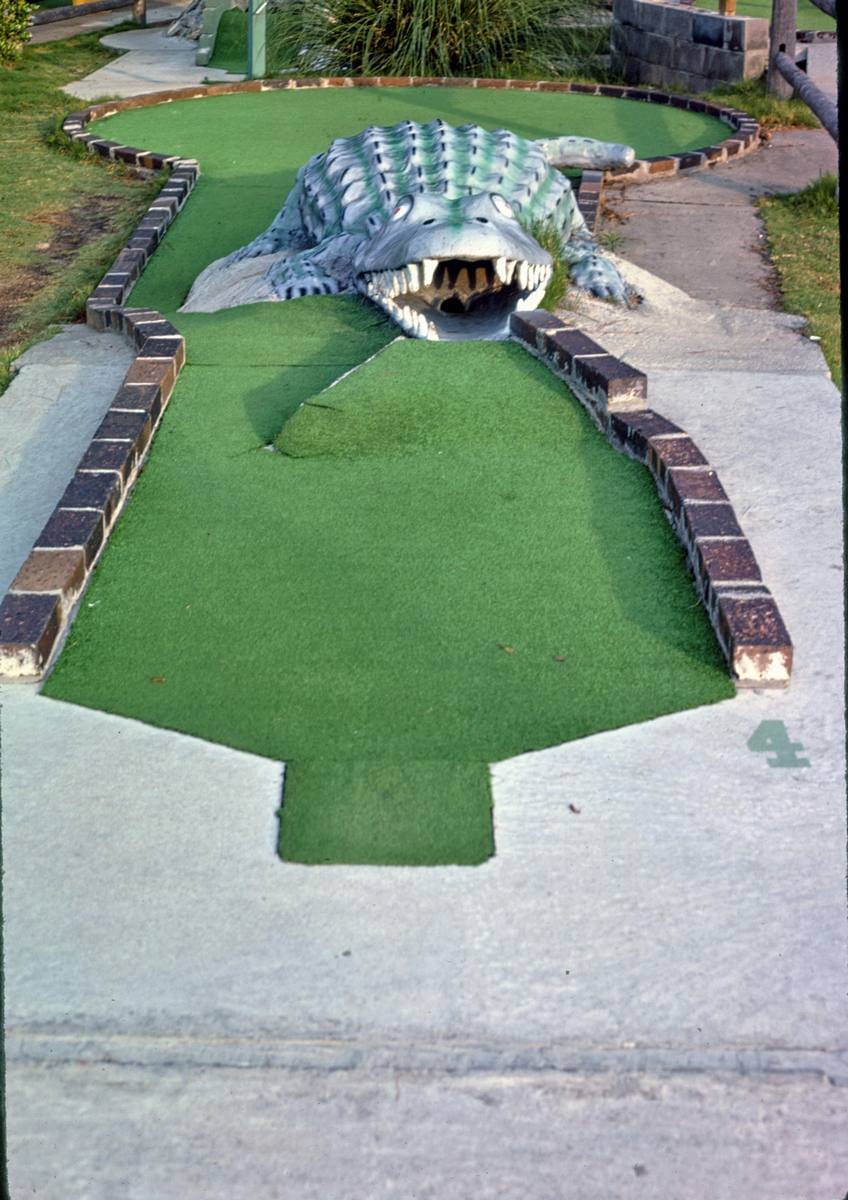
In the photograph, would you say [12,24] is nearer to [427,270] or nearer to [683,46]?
[683,46]

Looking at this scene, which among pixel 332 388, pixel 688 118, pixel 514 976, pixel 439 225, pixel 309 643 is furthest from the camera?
pixel 688 118

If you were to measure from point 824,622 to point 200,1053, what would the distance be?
213cm

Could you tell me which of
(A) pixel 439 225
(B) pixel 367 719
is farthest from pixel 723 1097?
(A) pixel 439 225

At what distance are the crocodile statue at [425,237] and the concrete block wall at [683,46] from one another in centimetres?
447

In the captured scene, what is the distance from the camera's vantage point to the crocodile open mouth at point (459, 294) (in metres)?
5.88

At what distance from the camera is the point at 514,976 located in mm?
2711

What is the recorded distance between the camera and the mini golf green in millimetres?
3326

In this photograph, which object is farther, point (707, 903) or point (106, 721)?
point (106, 721)

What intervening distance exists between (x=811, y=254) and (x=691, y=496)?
13.1 feet

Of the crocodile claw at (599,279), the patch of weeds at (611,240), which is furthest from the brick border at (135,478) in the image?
the patch of weeds at (611,240)

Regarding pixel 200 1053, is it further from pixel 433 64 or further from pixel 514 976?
pixel 433 64

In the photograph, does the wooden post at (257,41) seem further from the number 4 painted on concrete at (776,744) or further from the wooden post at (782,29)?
the number 4 painted on concrete at (776,744)

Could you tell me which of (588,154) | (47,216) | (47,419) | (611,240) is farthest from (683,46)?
(47,419)

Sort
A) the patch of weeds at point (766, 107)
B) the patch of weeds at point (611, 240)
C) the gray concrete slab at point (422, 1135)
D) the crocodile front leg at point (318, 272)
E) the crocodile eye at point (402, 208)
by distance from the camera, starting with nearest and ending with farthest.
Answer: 1. the gray concrete slab at point (422, 1135)
2. the crocodile eye at point (402, 208)
3. the crocodile front leg at point (318, 272)
4. the patch of weeds at point (611, 240)
5. the patch of weeds at point (766, 107)
